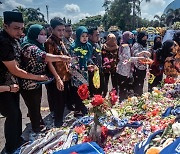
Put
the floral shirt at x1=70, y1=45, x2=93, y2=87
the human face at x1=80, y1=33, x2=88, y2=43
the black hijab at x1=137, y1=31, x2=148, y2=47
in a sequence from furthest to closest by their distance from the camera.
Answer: the black hijab at x1=137, y1=31, x2=148, y2=47, the human face at x1=80, y1=33, x2=88, y2=43, the floral shirt at x1=70, y1=45, x2=93, y2=87

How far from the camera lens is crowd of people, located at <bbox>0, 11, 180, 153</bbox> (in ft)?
10.8

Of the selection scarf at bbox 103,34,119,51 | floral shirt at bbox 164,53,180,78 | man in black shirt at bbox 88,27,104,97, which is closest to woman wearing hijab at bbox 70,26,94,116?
man in black shirt at bbox 88,27,104,97

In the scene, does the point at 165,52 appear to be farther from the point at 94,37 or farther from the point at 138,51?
the point at 94,37

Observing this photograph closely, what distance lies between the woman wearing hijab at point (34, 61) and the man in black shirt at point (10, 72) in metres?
0.26

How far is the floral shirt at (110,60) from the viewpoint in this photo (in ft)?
18.3

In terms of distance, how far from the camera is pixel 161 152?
2.19 meters

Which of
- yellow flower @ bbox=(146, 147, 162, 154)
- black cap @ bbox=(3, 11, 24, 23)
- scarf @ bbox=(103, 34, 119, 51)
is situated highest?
black cap @ bbox=(3, 11, 24, 23)

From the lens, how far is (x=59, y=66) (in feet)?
14.3

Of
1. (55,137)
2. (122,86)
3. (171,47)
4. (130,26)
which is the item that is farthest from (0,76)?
(130,26)

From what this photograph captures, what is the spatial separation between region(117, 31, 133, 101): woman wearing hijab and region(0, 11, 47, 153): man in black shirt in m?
2.42

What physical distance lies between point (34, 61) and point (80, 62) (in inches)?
46.9

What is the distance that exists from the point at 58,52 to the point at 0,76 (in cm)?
121

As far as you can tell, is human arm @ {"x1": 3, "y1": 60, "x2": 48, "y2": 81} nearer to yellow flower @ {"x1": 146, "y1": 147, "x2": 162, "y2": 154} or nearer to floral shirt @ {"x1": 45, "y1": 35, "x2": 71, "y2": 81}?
floral shirt @ {"x1": 45, "y1": 35, "x2": 71, "y2": 81}

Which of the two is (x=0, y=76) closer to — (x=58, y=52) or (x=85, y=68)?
(x=58, y=52)
